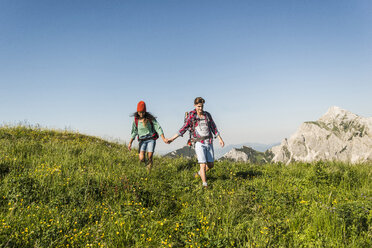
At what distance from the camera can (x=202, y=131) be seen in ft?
22.2

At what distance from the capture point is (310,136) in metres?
98.2

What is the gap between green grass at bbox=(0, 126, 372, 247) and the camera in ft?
10.8

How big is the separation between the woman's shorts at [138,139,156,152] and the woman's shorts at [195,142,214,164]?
1951mm

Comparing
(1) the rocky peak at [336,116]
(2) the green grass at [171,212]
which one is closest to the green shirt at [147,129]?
(2) the green grass at [171,212]

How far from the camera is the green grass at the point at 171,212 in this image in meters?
3.30

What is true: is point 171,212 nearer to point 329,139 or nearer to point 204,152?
point 204,152

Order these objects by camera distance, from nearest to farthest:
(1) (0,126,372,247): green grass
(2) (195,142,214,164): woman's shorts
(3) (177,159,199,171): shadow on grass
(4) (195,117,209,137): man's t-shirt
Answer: (1) (0,126,372,247): green grass
(2) (195,142,214,164): woman's shorts
(4) (195,117,209,137): man's t-shirt
(3) (177,159,199,171): shadow on grass

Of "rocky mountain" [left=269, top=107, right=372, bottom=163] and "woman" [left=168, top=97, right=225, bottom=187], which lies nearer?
"woman" [left=168, top=97, right=225, bottom=187]

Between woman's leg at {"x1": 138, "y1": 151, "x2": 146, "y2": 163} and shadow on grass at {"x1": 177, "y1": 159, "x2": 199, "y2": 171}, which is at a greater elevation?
woman's leg at {"x1": 138, "y1": 151, "x2": 146, "y2": 163}

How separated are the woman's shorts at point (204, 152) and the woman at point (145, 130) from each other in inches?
68.6

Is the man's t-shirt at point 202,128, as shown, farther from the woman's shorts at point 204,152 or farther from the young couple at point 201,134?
the woman's shorts at point 204,152

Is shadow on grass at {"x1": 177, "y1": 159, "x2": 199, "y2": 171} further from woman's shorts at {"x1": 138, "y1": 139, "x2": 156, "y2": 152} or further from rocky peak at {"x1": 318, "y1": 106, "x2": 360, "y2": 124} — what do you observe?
rocky peak at {"x1": 318, "y1": 106, "x2": 360, "y2": 124}

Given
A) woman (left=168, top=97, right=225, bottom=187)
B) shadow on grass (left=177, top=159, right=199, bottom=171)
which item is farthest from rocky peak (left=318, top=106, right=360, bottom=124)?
woman (left=168, top=97, right=225, bottom=187)

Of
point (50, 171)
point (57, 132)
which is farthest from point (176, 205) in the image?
point (57, 132)
